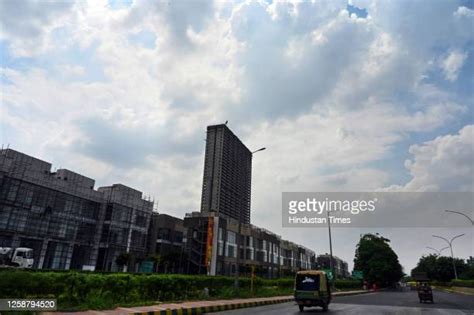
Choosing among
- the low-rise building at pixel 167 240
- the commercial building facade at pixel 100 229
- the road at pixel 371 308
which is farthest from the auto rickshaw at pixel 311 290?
the low-rise building at pixel 167 240

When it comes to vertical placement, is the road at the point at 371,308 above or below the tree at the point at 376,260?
below

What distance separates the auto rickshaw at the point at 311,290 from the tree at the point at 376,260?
188 feet

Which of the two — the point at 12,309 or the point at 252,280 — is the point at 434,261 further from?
the point at 12,309

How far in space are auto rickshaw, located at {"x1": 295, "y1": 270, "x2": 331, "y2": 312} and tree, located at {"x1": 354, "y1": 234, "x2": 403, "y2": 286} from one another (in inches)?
2251

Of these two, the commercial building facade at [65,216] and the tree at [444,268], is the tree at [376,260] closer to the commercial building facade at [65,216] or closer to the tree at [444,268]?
the tree at [444,268]

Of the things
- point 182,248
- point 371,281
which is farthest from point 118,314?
point 371,281

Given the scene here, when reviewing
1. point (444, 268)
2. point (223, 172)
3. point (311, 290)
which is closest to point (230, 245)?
point (223, 172)

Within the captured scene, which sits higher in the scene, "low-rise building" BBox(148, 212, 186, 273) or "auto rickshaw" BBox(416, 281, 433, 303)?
"low-rise building" BBox(148, 212, 186, 273)

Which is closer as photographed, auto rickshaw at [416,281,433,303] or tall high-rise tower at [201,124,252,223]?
auto rickshaw at [416,281,433,303]

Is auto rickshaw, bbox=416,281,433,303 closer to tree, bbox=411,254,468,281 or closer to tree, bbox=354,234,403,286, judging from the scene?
tree, bbox=354,234,403,286

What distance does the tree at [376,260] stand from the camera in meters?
69.2

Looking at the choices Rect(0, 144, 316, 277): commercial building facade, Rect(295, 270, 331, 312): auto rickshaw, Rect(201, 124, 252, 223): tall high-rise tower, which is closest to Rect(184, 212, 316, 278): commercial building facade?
Rect(0, 144, 316, 277): commercial building facade

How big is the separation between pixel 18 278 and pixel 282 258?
9090 centimetres

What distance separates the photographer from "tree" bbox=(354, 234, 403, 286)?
69188 mm
